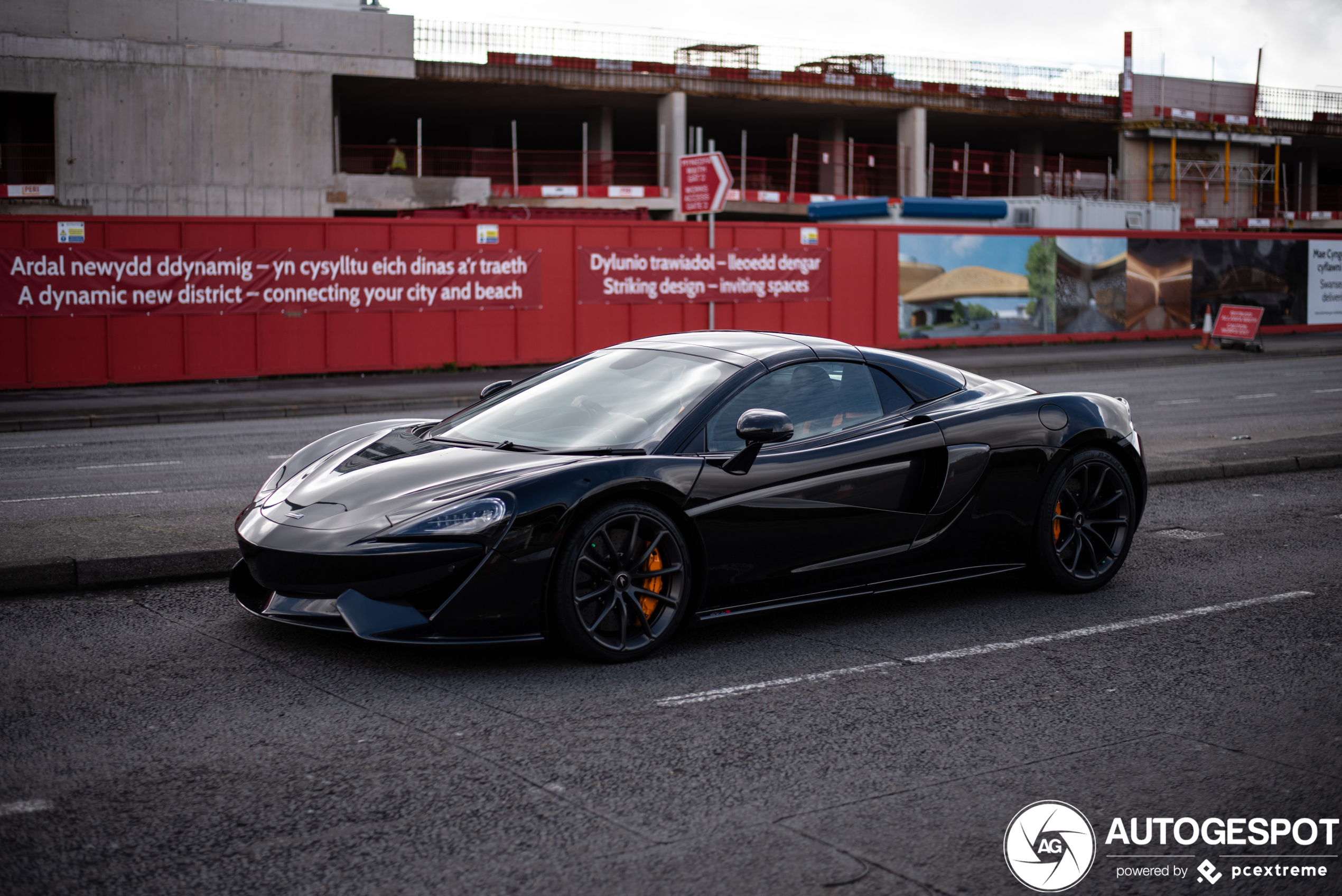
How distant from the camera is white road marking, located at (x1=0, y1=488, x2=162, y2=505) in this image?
955 cm

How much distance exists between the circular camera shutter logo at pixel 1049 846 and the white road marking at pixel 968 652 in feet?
4.48

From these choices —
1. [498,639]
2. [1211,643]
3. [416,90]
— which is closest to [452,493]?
[498,639]

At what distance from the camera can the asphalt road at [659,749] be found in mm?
3402

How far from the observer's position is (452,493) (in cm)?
504

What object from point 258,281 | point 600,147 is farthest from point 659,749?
point 600,147

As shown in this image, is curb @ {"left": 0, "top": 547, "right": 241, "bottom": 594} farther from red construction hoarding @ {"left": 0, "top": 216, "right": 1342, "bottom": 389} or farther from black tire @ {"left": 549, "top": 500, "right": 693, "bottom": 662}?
red construction hoarding @ {"left": 0, "top": 216, "right": 1342, "bottom": 389}

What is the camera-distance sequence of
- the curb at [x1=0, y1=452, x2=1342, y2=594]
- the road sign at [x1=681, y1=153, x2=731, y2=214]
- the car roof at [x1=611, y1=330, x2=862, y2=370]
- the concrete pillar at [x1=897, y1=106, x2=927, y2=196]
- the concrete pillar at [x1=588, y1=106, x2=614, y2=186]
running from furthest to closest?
the concrete pillar at [x1=897, y1=106, x2=927, y2=196] < the concrete pillar at [x1=588, y1=106, x2=614, y2=186] < the road sign at [x1=681, y1=153, x2=731, y2=214] < the curb at [x1=0, y1=452, x2=1342, y2=594] < the car roof at [x1=611, y1=330, x2=862, y2=370]

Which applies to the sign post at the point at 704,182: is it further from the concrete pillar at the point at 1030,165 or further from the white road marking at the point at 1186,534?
the concrete pillar at the point at 1030,165

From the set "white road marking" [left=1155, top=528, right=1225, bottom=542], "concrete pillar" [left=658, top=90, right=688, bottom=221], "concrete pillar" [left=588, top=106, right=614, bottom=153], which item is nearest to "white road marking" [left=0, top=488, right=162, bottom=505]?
"white road marking" [left=1155, top=528, right=1225, bottom=542]

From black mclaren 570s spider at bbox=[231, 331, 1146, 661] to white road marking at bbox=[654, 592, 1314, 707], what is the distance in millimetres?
471

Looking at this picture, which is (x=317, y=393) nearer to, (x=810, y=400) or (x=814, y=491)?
(x=810, y=400)

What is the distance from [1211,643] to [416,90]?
1422 inches

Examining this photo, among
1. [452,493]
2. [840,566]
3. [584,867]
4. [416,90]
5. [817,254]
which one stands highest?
[416,90]

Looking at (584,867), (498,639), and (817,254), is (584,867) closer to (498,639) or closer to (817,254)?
(498,639)
